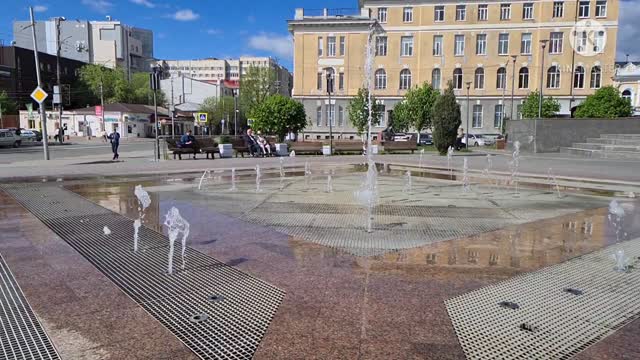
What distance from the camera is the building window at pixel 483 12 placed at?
163 ft

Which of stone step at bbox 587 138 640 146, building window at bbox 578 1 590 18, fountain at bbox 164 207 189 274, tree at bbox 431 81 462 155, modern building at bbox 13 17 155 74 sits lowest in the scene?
fountain at bbox 164 207 189 274

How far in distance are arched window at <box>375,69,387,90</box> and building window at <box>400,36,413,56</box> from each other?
276cm

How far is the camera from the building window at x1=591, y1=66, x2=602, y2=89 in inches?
1905

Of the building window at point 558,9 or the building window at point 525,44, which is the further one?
the building window at point 525,44

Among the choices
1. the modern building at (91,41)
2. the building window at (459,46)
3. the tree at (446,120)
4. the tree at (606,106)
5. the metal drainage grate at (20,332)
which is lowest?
the metal drainage grate at (20,332)

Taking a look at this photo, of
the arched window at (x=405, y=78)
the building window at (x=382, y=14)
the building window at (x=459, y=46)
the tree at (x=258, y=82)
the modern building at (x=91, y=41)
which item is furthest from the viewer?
the modern building at (x=91, y=41)

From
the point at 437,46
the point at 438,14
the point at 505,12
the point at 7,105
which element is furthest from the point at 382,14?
the point at 7,105

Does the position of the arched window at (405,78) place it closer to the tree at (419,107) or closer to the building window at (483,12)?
the tree at (419,107)

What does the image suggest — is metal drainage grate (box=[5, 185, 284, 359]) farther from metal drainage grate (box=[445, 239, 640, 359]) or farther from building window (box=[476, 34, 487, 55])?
building window (box=[476, 34, 487, 55])

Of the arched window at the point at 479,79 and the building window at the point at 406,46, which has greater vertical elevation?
the building window at the point at 406,46

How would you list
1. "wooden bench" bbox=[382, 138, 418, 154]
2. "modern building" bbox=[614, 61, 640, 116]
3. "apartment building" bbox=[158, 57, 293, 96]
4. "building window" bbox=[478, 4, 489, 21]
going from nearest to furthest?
1. "wooden bench" bbox=[382, 138, 418, 154]
2. "building window" bbox=[478, 4, 489, 21]
3. "modern building" bbox=[614, 61, 640, 116]
4. "apartment building" bbox=[158, 57, 293, 96]

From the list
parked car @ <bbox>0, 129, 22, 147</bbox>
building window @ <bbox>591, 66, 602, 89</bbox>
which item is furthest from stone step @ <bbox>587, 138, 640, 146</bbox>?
parked car @ <bbox>0, 129, 22, 147</bbox>

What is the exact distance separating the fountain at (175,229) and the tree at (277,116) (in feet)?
86.1

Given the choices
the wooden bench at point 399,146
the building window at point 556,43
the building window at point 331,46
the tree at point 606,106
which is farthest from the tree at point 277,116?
the building window at point 556,43
